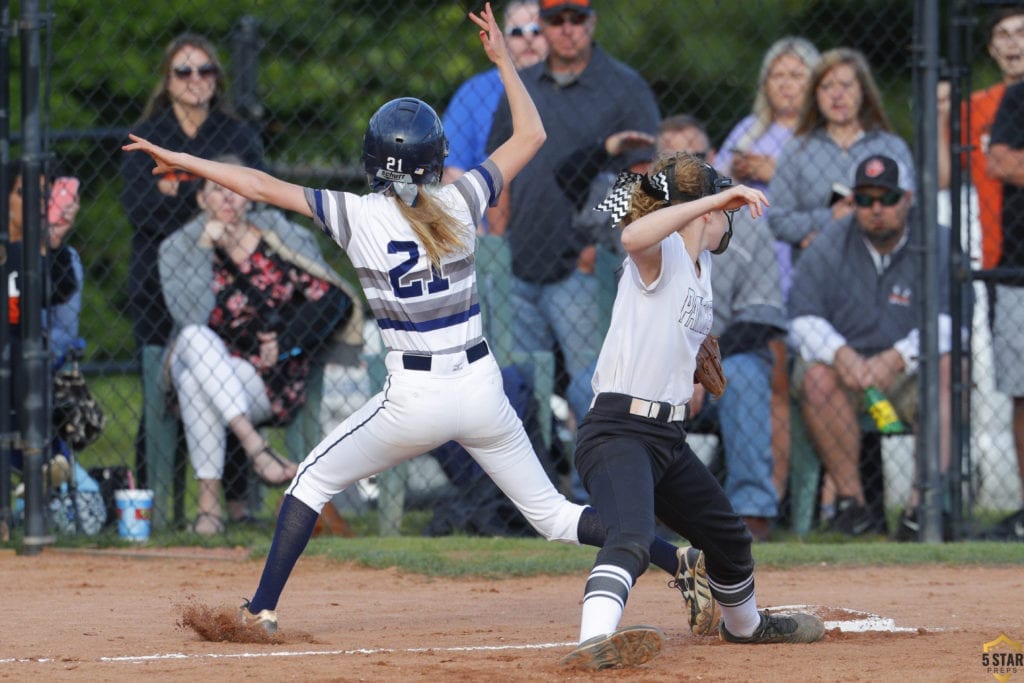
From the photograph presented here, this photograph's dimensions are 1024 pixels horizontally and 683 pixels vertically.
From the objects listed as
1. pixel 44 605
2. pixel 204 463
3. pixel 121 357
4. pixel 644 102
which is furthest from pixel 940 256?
pixel 121 357

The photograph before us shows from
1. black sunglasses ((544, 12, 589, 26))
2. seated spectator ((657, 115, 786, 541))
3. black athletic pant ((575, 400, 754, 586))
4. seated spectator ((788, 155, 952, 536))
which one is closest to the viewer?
black athletic pant ((575, 400, 754, 586))

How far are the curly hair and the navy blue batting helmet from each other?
73 centimetres

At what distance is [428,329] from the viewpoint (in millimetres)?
4988

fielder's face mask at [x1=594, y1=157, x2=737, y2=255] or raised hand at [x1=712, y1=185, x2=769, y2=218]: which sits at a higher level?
fielder's face mask at [x1=594, y1=157, x2=737, y2=255]

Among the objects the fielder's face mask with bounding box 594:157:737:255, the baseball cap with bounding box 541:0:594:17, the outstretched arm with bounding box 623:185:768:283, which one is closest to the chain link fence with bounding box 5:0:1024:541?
the baseball cap with bounding box 541:0:594:17

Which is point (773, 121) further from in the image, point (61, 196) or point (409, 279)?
point (409, 279)

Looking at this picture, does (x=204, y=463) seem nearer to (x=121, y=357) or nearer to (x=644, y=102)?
(x=644, y=102)

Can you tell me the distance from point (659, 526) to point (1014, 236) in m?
2.32

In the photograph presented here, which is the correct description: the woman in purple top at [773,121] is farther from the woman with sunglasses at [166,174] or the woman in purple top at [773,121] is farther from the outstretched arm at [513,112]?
the outstretched arm at [513,112]

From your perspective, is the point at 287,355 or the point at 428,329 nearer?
the point at 428,329

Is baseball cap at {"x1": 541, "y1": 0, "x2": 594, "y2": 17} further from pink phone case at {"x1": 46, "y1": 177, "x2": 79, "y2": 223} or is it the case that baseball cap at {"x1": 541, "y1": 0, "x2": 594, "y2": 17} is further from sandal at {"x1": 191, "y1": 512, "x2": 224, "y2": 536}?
sandal at {"x1": 191, "y1": 512, "x2": 224, "y2": 536}

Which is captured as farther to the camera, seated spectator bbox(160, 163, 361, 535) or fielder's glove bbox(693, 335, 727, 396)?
seated spectator bbox(160, 163, 361, 535)

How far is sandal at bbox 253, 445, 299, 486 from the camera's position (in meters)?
7.57

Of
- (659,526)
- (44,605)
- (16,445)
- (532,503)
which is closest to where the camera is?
(532,503)
